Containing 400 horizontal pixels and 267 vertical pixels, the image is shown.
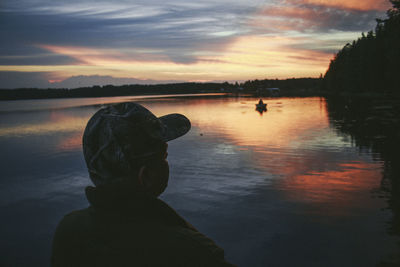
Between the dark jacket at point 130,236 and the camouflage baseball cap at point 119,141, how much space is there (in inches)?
5.7

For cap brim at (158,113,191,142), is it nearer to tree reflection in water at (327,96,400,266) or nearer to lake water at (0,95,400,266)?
lake water at (0,95,400,266)

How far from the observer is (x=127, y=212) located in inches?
66.7

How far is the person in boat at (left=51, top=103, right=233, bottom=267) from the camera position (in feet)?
5.25

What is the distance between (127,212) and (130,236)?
0.43ft

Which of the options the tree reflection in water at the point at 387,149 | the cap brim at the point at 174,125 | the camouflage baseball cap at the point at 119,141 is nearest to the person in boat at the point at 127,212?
the camouflage baseball cap at the point at 119,141

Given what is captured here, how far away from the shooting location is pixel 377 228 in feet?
30.1

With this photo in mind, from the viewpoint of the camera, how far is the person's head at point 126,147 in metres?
1.80

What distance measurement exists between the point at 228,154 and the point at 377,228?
11.9 meters

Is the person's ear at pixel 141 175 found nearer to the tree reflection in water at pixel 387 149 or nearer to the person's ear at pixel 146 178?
the person's ear at pixel 146 178

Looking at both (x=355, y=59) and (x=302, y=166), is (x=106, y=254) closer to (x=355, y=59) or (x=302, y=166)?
(x=302, y=166)

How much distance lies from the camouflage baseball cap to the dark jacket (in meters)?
0.14

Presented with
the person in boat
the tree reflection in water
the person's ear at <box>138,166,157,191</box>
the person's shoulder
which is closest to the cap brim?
the person in boat

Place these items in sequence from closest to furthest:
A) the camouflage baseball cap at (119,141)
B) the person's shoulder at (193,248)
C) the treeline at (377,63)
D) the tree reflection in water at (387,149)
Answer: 1. the person's shoulder at (193,248)
2. the camouflage baseball cap at (119,141)
3. the tree reflection in water at (387,149)
4. the treeline at (377,63)

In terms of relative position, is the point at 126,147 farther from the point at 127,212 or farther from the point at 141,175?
the point at 127,212
